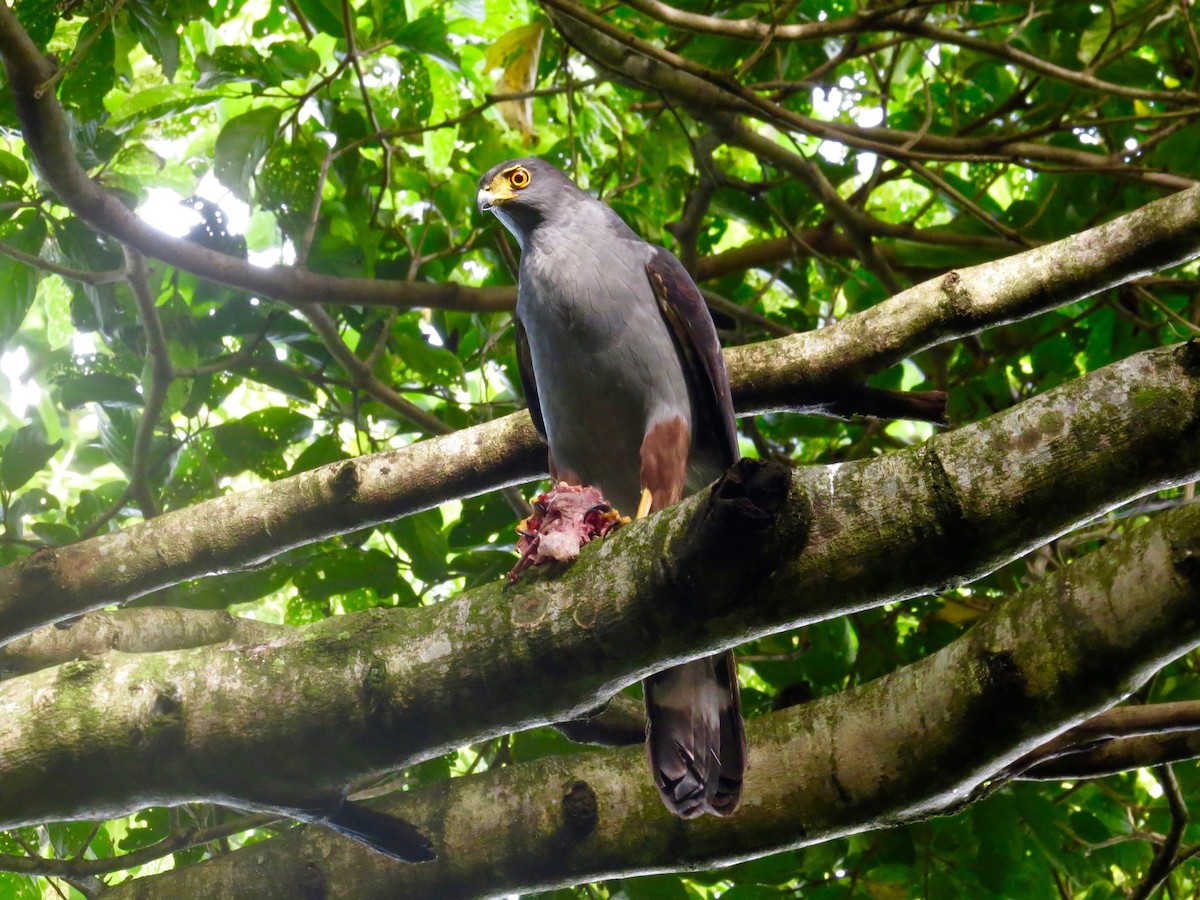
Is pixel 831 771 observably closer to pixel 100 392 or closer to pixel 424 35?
pixel 424 35

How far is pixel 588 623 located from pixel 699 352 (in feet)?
4.87

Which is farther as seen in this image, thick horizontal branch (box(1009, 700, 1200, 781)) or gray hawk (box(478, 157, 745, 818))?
gray hawk (box(478, 157, 745, 818))

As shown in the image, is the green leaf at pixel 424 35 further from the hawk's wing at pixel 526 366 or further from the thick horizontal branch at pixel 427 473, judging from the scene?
the thick horizontal branch at pixel 427 473

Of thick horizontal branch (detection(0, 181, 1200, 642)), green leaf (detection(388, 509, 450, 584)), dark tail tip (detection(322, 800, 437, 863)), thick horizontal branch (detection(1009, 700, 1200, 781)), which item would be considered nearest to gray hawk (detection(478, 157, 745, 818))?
thick horizontal branch (detection(0, 181, 1200, 642))

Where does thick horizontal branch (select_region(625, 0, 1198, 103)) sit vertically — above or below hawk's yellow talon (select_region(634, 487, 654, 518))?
above

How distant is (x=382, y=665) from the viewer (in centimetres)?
221

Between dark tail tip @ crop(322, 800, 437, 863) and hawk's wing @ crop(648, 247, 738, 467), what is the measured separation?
1.53m

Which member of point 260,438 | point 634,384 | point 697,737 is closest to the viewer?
point 697,737

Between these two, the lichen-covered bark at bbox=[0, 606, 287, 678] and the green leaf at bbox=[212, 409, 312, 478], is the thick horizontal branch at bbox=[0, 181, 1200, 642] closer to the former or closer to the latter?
the lichen-covered bark at bbox=[0, 606, 287, 678]

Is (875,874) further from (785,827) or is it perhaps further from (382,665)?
(382,665)

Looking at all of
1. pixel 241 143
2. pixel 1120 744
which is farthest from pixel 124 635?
pixel 1120 744

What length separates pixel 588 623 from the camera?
6.59ft

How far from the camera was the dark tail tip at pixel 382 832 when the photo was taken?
8.18 feet

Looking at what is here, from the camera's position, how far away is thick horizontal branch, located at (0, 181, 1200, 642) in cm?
290
